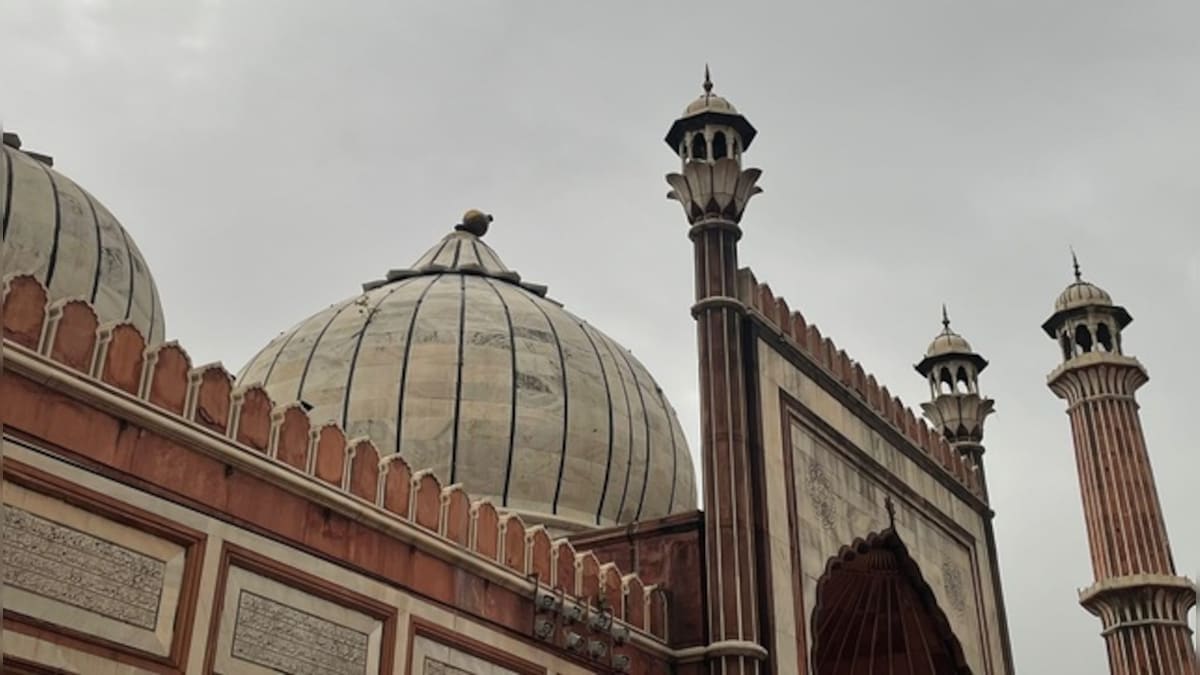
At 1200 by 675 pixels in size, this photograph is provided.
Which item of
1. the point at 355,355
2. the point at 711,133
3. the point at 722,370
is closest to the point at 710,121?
the point at 711,133

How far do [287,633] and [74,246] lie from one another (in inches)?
199

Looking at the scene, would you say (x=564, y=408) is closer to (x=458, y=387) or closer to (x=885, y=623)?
(x=458, y=387)

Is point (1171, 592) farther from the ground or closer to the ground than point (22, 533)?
farther from the ground

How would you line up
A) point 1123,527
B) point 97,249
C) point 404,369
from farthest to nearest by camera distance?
point 1123,527 < point 404,369 < point 97,249

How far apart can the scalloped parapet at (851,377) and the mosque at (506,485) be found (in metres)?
0.04

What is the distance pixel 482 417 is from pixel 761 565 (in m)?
3.92

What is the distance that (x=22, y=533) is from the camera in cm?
442

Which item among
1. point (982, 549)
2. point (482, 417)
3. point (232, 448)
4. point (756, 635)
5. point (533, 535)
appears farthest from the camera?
point (982, 549)

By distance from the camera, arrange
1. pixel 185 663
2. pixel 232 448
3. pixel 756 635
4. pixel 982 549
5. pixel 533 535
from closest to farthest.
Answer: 1. pixel 185 663
2. pixel 232 448
3. pixel 533 535
4. pixel 756 635
5. pixel 982 549

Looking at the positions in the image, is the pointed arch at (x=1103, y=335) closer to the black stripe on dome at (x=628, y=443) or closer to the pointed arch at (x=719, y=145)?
the black stripe on dome at (x=628, y=443)

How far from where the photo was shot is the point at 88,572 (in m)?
4.60

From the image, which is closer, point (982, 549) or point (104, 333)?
point (104, 333)

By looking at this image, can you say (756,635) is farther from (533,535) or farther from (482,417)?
(482,417)

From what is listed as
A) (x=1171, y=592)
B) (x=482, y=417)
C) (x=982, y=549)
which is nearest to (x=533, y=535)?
(x=482, y=417)
